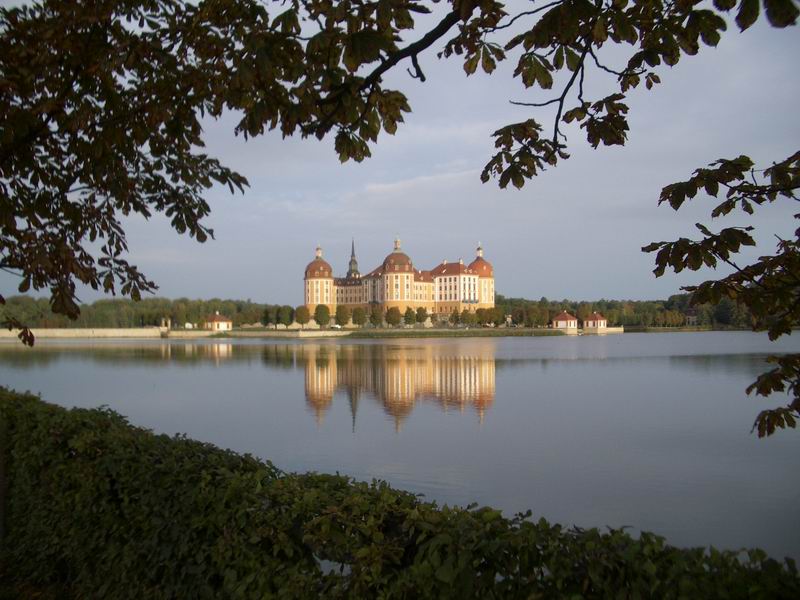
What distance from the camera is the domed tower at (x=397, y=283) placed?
9081cm

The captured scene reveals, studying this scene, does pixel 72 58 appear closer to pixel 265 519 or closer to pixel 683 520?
pixel 265 519

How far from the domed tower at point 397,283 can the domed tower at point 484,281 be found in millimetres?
11625

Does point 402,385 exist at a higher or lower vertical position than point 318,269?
lower

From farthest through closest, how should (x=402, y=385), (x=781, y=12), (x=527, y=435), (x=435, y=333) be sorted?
1. (x=435, y=333)
2. (x=402, y=385)
3. (x=527, y=435)
4. (x=781, y=12)

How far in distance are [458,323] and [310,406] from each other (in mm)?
76276

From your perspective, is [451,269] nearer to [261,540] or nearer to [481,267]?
[481,267]

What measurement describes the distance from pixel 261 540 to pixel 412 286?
9057 centimetres

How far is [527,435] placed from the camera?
34.0 ft

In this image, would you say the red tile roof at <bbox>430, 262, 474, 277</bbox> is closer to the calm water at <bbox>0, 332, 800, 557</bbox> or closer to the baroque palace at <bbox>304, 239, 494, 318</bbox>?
the baroque palace at <bbox>304, 239, 494, 318</bbox>

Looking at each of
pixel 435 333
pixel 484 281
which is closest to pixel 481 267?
pixel 484 281

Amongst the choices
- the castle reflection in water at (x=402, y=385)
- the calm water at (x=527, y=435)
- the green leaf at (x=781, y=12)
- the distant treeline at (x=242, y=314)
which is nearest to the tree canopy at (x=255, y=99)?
the green leaf at (x=781, y=12)

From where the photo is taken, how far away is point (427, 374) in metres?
21.5

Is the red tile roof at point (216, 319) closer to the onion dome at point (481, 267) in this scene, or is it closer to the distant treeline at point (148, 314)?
the distant treeline at point (148, 314)

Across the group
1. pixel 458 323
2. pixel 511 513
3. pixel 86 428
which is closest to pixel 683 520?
pixel 511 513
